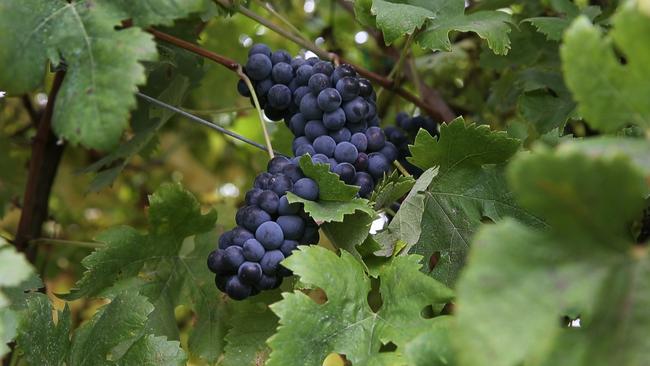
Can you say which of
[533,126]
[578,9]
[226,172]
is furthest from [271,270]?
[226,172]

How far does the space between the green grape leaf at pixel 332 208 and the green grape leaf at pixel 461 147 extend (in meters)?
0.15

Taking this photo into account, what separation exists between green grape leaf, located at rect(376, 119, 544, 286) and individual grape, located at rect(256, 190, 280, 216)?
0.60 feet

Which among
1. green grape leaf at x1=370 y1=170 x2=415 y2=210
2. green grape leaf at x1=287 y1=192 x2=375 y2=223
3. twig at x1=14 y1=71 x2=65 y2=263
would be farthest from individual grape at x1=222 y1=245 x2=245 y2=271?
twig at x1=14 y1=71 x2=65 y2=263

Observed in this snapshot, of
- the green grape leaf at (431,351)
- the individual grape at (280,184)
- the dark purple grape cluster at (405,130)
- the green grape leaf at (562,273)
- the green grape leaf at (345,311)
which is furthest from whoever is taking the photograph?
the dark purple grape cluster at (405,130)

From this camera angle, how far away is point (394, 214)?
1166 millimetres

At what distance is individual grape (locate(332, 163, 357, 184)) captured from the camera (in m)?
1.09

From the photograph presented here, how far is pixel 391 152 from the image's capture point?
1184 mm

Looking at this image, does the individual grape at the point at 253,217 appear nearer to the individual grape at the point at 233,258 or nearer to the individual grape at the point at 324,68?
the individual grape at the point at 233,258

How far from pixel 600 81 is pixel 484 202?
1.50ft

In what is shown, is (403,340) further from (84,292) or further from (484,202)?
(84,292)

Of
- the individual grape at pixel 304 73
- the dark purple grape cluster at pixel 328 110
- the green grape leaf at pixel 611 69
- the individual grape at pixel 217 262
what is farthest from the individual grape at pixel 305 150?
→ the green grape leaf at pixel 611 69

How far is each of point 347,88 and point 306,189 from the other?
19cm

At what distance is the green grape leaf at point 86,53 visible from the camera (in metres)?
0.86

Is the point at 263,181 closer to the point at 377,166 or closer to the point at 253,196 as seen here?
the point at 253,196
